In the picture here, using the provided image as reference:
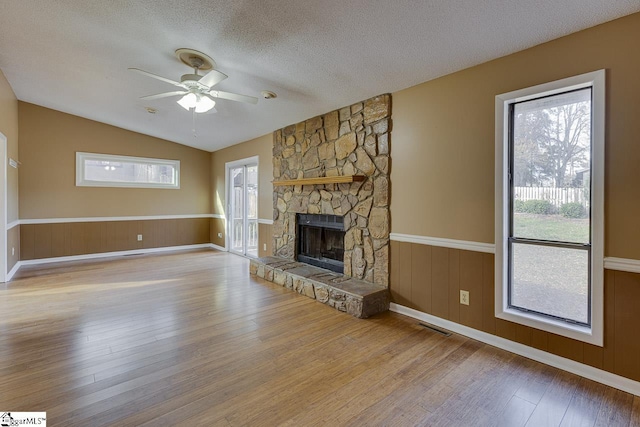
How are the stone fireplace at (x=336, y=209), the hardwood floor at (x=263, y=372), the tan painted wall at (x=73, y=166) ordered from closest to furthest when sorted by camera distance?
the hardwood floor at (x=263, y=372) < the stone fireplace at (x=336, y=209) < the tan painted wall at (x=73, y=166)

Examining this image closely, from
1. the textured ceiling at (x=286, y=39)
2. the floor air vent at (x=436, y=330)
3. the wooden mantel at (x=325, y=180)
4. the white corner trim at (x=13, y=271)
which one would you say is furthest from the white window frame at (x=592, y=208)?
the white corner trim at (x=13, y=271)

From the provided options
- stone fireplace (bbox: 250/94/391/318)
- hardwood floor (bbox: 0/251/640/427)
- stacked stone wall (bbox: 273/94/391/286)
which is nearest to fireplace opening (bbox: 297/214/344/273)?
stone fireplace (bbox: 250/94/391/318)

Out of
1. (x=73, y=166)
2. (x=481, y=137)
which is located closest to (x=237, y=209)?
(x=73, y=166)

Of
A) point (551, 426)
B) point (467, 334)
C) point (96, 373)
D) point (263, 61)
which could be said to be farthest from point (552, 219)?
point (96, 373)

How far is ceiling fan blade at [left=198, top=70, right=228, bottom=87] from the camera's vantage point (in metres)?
2.65

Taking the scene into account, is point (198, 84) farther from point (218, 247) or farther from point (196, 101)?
point (218, 247)

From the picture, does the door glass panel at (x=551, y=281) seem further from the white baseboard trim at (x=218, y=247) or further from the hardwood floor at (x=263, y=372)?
the white baseboard trim at (x=218, y=247)

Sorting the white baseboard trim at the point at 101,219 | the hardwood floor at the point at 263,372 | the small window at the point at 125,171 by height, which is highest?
the small window at the point at 125,171

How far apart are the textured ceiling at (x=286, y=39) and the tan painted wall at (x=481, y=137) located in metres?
0.12

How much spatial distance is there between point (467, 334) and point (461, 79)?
2.35 metres

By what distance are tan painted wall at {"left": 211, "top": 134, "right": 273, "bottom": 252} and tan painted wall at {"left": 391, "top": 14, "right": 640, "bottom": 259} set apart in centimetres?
280

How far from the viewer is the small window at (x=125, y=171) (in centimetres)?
598

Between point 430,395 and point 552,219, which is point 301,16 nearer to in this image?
point 552,219

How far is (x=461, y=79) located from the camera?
9.13 ft
